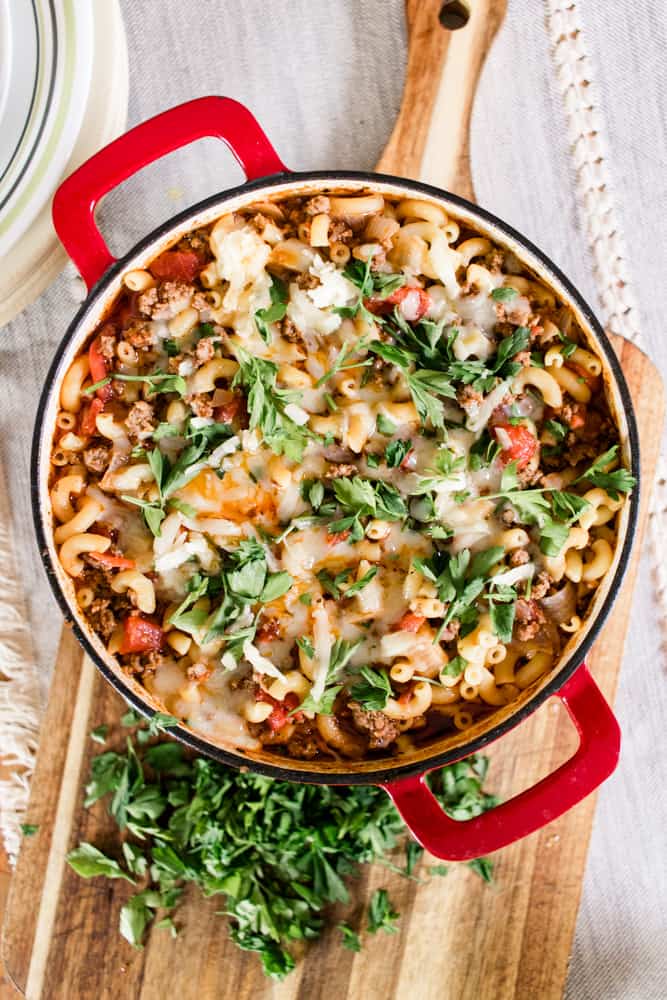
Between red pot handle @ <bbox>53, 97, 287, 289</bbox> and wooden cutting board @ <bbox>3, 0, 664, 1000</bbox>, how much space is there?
1.11 metres

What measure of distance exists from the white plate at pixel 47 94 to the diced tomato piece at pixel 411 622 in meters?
1.38

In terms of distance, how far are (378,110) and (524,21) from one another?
0.49 meters

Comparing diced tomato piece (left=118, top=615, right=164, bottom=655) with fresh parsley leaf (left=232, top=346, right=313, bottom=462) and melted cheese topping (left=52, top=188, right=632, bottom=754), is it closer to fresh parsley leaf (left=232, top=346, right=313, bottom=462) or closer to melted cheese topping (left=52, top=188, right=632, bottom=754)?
melted cheese topping (left=52, top=188, right=632, bottom=754)

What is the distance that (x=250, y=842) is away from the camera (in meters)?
2.60

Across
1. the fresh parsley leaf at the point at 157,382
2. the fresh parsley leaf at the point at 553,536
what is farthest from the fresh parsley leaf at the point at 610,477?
the fresh parsley leaf at the point at 157,382

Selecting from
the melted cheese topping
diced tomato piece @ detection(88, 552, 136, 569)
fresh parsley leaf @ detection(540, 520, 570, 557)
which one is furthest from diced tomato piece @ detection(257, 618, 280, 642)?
fresh parsley leaf @ detection(540, 520, 570, 557)

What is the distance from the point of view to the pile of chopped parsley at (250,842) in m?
2.61

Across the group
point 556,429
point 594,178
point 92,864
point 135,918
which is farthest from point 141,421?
point 594,178

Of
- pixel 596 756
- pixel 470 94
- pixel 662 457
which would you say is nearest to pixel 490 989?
pixel 596 756

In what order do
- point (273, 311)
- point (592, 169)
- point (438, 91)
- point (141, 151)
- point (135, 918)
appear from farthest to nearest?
point (592, 169)
point (135, 918)
point (438, 91)
point (273, 311)
point (141, 151)

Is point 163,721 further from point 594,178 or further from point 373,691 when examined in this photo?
point 594,178

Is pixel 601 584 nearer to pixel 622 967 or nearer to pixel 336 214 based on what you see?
pixel 336 214

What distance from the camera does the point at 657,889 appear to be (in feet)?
9.73

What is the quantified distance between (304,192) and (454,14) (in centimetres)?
75
